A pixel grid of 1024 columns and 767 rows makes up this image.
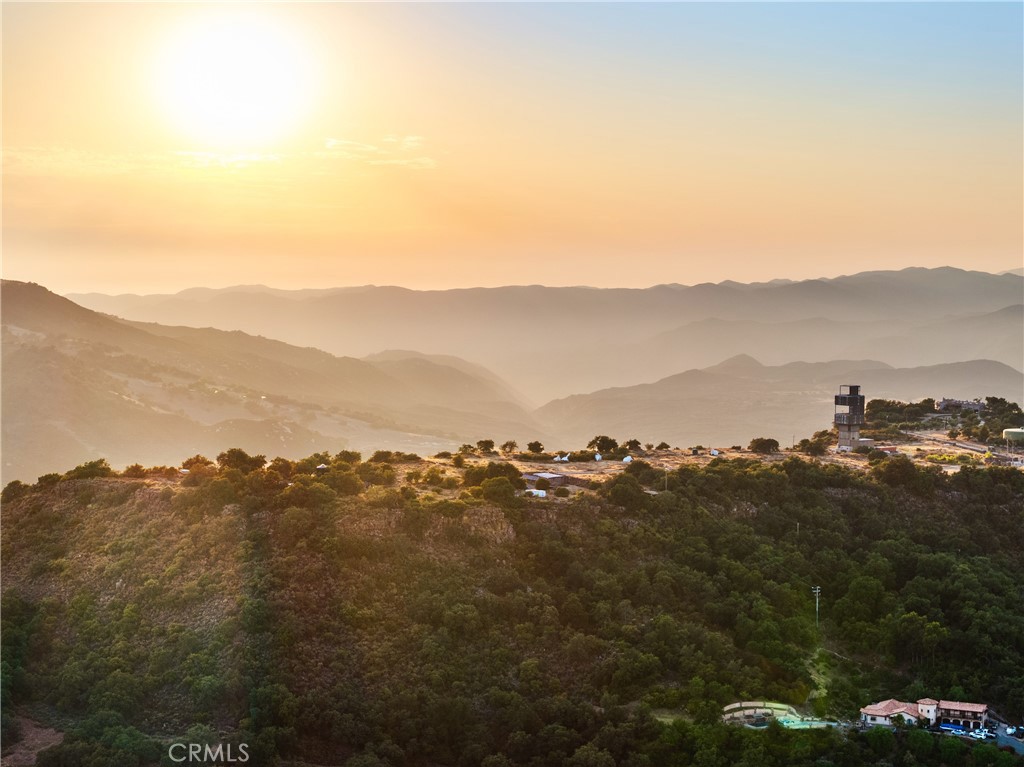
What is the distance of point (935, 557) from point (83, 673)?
36.4 m

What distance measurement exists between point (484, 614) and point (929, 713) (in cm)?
1697

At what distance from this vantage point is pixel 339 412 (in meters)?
162

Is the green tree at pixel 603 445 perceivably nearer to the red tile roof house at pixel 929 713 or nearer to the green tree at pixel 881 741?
the red tile roof house at pixel 929 713

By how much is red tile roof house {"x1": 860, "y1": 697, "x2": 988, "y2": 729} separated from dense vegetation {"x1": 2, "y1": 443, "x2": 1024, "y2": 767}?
0.87 m

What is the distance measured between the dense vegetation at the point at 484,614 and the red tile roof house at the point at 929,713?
0.87 m

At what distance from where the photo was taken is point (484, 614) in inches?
1500

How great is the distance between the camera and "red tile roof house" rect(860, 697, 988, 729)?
3544cm

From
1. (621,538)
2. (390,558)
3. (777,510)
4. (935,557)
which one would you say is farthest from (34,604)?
Result: (935,557)

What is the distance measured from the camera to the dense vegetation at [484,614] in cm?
3278

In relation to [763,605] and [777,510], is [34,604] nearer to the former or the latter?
[763,605]

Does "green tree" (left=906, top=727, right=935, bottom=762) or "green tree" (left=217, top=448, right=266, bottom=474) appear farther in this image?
"green tree" (left=217, top=448, right=266, bottom=474)

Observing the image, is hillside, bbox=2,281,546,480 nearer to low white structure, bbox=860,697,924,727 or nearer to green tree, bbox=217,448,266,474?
green tree, bbox=217,448,266,474

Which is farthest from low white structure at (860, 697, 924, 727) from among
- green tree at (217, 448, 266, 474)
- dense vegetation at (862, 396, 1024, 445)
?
dense vegetation at (862, 396, 1024, 445)

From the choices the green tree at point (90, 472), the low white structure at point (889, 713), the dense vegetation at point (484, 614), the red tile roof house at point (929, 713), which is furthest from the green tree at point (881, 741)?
the green tree at point (90, 472)
